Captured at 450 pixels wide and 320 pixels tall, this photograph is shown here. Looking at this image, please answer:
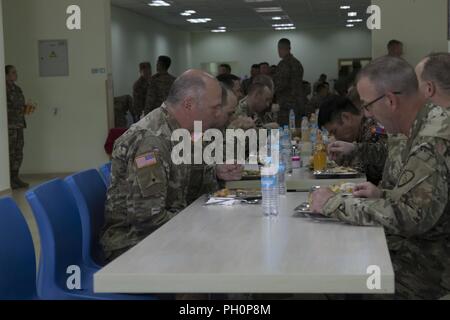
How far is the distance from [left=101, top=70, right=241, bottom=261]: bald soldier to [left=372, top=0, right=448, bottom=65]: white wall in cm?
616

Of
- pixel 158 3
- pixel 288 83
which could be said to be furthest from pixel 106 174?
pixel 158 3

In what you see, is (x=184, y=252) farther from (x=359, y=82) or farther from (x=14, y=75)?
(x=14, y=75)

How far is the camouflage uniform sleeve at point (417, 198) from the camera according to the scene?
2070 mm

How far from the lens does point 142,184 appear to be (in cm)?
258

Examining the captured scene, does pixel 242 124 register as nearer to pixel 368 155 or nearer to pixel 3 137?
pixel 368 155

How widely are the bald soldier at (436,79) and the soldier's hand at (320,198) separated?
0.56 m

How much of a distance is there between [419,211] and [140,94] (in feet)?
30.7

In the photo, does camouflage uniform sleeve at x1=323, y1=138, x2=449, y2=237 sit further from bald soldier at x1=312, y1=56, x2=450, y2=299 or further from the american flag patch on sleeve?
the american flag patch on sleeve

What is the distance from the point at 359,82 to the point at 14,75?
7.41 metres

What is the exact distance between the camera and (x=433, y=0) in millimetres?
8617

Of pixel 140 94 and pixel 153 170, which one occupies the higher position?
pixel 140 94

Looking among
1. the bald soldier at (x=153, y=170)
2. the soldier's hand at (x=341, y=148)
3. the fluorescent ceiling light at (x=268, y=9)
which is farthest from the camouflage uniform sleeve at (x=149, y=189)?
the fluorescent ceiling light at (x=268, y=9)

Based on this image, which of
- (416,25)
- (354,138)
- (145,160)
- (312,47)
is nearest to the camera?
(145,160)

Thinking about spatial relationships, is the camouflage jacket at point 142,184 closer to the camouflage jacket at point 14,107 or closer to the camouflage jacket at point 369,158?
the camouflage jacket at point 369,158
